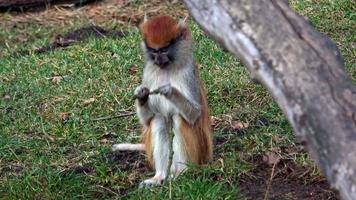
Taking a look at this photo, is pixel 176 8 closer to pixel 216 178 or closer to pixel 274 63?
pixel 216 178

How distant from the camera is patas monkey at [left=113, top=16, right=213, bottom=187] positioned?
19.7ft

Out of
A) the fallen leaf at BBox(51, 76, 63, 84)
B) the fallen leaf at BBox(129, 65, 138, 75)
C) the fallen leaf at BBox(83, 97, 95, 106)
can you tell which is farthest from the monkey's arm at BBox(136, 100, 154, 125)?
the fallen leaf at BBox(51, 76, 63, 84)

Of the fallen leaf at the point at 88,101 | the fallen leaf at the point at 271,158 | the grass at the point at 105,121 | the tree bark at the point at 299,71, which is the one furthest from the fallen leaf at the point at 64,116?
the tree bark at the point at 299,71

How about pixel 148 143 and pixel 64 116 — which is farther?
pixel 64 116

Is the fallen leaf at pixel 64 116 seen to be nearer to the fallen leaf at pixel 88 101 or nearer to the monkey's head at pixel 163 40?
the fallen leaf at pixel 88 101

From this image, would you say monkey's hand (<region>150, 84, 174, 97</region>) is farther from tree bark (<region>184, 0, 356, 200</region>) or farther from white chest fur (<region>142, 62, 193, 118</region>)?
tree bark (<region>184, 0, 356, 200</region>)

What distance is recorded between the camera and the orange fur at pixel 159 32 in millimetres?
5961

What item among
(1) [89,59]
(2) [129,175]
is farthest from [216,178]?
(1) [89,59]

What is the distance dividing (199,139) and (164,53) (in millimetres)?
682

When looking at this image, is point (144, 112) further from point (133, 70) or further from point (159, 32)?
point (133, 70)

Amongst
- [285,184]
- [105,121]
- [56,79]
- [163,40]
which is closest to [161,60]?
[163,40]

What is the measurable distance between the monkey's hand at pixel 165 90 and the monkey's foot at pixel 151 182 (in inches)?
23.9

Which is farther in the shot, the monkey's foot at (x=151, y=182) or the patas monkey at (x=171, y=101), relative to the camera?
the patas monkey at (x=171, y=101)

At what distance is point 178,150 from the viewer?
6180 millimetres
